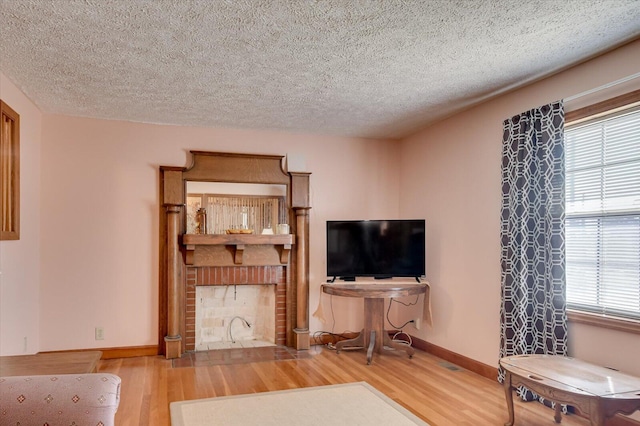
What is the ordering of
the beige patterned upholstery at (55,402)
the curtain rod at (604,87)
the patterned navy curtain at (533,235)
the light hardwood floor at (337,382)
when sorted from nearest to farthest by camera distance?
the beige patterned upholstery at (55,402), the curtain rod at (604,87), the light hardwood floor at (337,382), the patterned navy curtain at (533,235)

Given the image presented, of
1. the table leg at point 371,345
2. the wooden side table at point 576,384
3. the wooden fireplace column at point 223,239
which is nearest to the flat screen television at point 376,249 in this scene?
the wooden fireplace column at point 223,239

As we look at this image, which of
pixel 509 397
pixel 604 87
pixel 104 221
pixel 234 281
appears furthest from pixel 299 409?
pixel 604 87

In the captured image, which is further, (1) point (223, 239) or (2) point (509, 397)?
(1) point (223, 239)

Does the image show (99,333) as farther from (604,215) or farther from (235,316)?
(604,215)

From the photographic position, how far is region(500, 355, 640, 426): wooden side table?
94.5 inches

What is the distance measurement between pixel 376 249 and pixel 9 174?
3471 mm

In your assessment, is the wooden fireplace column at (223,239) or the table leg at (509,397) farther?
the wooden fireplace column at (223,239)

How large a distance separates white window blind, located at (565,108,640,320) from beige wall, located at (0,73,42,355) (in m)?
4.24

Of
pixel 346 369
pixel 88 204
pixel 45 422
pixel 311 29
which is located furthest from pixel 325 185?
pixel 45 422

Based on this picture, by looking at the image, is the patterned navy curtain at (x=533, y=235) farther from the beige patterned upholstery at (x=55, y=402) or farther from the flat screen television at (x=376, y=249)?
the beige patterned upholstery at (x=55, y=402)

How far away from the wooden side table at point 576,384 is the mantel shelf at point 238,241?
2.74 m

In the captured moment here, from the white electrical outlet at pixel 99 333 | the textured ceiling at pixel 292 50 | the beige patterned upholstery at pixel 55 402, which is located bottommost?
the white electrical outlet at pixel 99 333

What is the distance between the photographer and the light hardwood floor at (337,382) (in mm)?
3189

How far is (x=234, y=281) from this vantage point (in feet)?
16.9
